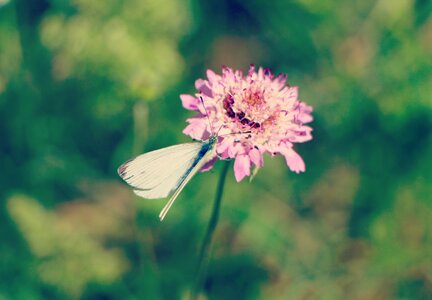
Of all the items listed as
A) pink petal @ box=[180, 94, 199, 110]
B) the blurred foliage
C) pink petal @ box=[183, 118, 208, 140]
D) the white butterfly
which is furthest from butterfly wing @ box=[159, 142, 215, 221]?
the blurred foliage

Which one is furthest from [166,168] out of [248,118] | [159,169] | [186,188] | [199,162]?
[186,188]

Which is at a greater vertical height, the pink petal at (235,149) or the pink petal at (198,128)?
the pink petal at (198,128)

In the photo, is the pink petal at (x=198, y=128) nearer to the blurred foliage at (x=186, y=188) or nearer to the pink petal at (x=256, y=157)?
the pink petal at (x=256, y=157)

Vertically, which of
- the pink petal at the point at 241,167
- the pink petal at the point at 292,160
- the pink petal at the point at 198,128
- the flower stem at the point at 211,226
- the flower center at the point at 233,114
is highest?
the flower center at the point at 233,114

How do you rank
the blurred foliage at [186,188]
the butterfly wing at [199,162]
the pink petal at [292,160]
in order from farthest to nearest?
the blurred foliage at [186,188] → the pink petal at [292,160] → the butterfly wing at [199,162]

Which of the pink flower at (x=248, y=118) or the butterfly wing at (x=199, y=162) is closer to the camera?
the butterfly wing at (x=199, y=162)

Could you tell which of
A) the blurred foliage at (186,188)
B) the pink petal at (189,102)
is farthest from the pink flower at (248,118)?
the blurred foliage at (186,188)

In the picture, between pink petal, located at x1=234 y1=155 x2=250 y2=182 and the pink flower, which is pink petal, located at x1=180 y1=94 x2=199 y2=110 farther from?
pink petal, located at x1=234 y1=155 x2=250 y2=182
